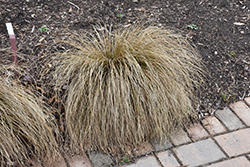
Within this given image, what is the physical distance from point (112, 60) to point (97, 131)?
0.61 metres

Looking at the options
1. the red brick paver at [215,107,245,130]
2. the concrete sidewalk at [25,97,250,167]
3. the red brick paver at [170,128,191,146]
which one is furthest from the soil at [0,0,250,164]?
the red brick paver at [170,128,191,146]

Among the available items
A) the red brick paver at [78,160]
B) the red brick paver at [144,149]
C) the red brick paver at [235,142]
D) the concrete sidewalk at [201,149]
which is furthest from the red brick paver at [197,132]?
the red brick paver at [78,160]

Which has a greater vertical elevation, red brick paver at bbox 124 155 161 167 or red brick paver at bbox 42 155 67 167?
red brick paver at bbox 42 155 67 167

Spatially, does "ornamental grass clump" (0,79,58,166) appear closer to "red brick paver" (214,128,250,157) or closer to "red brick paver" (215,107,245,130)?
"red brick paver" (214,128,250,157)

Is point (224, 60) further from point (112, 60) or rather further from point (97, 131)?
point (97, 131)

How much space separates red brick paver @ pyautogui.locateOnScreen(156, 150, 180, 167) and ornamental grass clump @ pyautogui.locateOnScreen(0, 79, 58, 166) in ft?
→ 2.86

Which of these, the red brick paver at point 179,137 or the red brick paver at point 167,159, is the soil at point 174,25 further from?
the red brick paver at point 167,159

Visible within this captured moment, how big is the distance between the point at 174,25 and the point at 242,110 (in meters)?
1.17

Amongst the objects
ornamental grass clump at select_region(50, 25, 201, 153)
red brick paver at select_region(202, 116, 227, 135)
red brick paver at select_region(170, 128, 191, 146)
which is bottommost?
red brick paver at select_region(170, 128, 191, 146)

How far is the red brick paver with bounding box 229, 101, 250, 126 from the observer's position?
9.00 feet

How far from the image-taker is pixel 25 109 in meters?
2.31

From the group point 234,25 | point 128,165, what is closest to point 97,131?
point 128,165

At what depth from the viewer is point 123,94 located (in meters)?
2.30

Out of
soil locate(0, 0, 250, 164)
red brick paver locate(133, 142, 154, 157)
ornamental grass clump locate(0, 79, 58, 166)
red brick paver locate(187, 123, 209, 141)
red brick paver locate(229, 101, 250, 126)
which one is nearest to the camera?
ornamental grass clump locate(0, 79, 58, 166)
